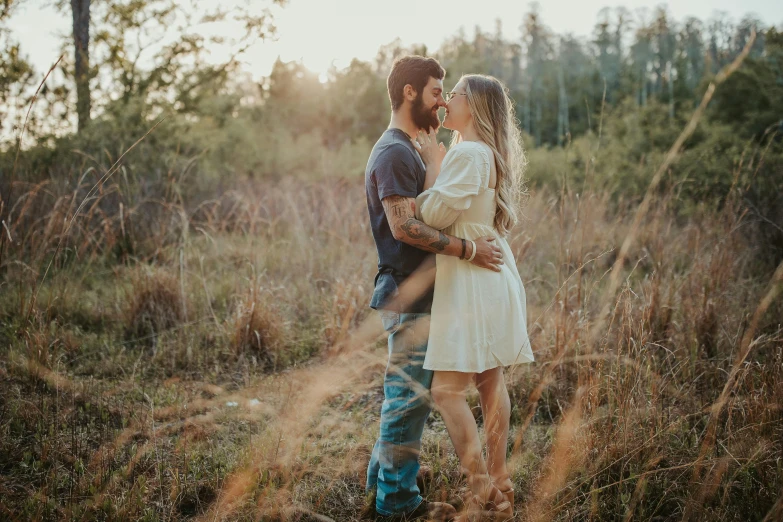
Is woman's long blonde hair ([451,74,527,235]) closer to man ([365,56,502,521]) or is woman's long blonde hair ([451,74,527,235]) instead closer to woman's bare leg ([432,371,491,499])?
man ([365,56,502,521])

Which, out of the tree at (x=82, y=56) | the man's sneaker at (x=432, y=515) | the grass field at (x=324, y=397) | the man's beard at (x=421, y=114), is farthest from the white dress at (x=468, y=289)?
the tree at (x=82, y=56)

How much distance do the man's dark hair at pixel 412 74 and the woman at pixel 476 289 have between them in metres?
0.14

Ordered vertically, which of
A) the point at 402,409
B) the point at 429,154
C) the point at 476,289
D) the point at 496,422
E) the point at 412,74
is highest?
the point at 412,74

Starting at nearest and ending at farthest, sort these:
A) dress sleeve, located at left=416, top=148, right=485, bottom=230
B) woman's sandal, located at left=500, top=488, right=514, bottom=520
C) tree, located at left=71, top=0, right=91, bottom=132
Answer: dress sleeve, located at left=416, top=148, right=485, bottom=230 < woman's sandal, located at left=500, top=488, right=514, bottom=520 < tree, located at left=71, top=0, right=91, bottom=132

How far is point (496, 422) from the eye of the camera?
7.64ft

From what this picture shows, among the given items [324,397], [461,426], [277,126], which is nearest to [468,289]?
[461,426]

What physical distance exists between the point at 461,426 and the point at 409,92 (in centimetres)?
147

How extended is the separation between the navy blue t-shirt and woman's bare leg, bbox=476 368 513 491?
0.46m

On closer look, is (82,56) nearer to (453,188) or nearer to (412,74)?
(412,74)

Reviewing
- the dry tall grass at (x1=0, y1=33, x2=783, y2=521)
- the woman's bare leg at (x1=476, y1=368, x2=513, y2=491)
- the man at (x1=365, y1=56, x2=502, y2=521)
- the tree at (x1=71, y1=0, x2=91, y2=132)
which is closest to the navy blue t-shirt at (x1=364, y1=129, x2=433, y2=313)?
the man at (x1=365, y1=56, x2=502, y2=521)

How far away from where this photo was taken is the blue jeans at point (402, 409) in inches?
88.2

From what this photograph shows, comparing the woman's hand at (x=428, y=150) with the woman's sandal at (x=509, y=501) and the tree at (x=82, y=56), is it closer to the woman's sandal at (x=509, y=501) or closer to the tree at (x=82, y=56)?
the woman's sandal at (x=509, y=501)

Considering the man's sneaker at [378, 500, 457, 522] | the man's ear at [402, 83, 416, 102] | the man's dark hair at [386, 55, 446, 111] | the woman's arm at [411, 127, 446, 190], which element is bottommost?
the man's sneaker at [378, 500, 457, 522]

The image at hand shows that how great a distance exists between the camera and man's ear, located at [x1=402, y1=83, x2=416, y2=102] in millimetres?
2346
